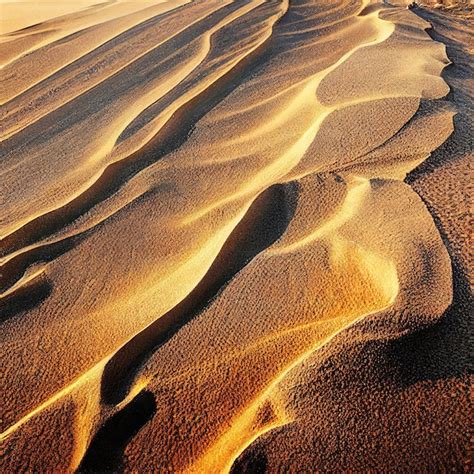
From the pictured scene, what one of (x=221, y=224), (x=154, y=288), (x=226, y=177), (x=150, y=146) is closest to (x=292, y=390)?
(x=154, y=288)

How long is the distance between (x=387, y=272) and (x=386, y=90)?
984 millimetres

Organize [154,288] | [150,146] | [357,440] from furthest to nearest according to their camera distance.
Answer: [150,146]
[154,288]
[357,440]

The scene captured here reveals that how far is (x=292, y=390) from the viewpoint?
975 millimetres

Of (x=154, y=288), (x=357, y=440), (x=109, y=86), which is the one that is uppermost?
(x=109, y=86)

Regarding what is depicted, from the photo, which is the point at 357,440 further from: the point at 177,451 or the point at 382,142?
the point at 382,142

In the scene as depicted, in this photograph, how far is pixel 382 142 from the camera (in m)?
1.63

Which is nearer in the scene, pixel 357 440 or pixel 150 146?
pixel 357 440

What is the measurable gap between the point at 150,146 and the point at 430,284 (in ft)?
3.78

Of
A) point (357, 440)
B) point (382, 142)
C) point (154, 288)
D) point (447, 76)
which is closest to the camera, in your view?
point (357, 440)

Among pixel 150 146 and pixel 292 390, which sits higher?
pixel 150 146

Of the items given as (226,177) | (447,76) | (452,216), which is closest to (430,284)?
(452,216)

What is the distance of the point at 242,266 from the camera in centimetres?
128

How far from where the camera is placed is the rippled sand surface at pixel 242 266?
961mm

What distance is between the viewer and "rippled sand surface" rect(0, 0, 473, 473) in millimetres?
961
